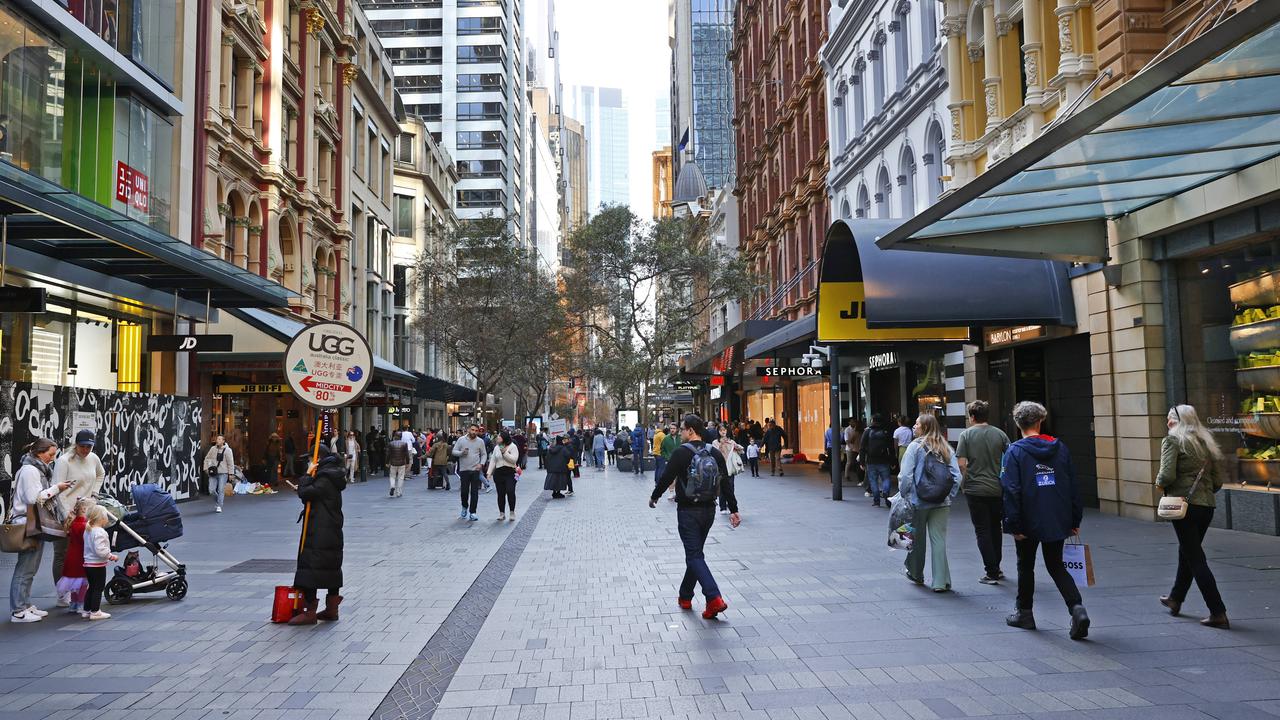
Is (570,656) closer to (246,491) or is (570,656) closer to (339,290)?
(246,491)

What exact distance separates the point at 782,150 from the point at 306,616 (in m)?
33.6

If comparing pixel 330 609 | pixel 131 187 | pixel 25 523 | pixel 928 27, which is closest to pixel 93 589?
pixel 25 523

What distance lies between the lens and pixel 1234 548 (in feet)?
34.4

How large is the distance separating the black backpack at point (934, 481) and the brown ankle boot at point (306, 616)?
554cm

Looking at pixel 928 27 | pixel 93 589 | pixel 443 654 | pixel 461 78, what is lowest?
pixel 443 654

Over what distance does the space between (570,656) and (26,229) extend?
11.4 metres

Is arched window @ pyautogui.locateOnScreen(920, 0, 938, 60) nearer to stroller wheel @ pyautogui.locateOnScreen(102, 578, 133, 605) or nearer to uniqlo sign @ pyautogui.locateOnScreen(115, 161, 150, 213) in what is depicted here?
uniqlo sign @ pyautogui.locateOnScreen(115, 161, 150, 213)

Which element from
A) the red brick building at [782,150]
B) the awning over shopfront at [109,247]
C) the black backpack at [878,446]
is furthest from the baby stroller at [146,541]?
the red brick building at [782,150]

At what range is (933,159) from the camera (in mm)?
22750

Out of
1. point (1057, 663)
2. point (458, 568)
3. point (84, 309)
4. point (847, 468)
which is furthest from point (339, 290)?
point (1057, 663)

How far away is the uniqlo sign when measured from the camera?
19406mm

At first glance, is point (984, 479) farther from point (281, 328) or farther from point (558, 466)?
point (281, 328)

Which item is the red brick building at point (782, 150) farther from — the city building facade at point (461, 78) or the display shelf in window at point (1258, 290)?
the city building facade at point (461, 78)

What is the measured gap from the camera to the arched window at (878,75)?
2634cm
